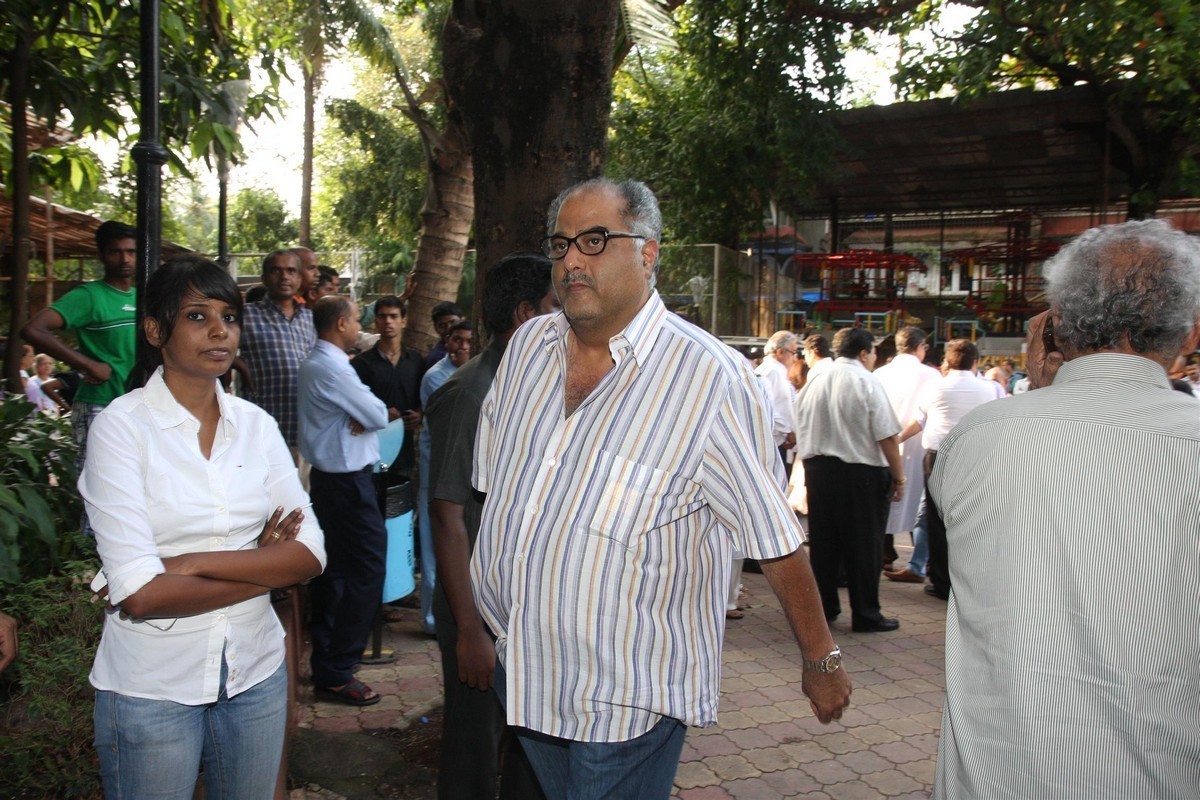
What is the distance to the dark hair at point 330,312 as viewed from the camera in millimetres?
5031

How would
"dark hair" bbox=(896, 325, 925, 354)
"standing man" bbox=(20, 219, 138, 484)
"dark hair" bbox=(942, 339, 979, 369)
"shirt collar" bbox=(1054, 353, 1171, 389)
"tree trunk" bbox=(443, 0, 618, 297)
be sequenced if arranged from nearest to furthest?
1. "shirt collar" bbox=(1054, 353, 1171, 389)
2. "tree trunk" bbox=(443, 0, 618, 297)
3. "standing man" bbox=(20, 219, 138, 484)
4. "dark hair" bbox=(942, 339, 979, 369)
5. "dark hair" bbox=(896, 325, 925, 354)

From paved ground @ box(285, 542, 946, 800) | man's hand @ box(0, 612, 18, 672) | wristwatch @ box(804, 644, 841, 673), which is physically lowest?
paved ground @ box(285, 542, 946, 800)

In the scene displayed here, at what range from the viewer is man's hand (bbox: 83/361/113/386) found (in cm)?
464

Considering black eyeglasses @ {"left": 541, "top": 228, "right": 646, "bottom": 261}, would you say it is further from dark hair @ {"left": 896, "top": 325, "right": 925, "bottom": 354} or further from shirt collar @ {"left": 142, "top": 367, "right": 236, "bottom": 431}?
dark hair @ {"left": 896, "top": 325, "right": 925, "bottom": 354}

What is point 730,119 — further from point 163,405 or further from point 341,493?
point 163,405

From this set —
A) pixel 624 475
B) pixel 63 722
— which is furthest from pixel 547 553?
pixel 63 722

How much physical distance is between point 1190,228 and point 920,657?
19.3 meters

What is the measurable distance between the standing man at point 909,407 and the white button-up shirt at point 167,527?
6.37 metres

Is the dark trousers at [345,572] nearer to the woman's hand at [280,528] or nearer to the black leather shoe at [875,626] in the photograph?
the woman's hand at [280,528]

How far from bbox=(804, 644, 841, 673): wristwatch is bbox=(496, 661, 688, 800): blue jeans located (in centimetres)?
36

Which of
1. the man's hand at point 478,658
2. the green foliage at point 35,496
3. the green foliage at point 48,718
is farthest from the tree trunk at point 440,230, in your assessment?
the man's hand at point 478,658

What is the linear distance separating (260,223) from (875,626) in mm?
36674

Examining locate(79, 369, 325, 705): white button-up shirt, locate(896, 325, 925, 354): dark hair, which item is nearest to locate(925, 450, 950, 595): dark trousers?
locate(896, 325, 925, 354): dark hair

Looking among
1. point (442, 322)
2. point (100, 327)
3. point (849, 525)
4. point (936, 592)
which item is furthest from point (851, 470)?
point (100, 327)
